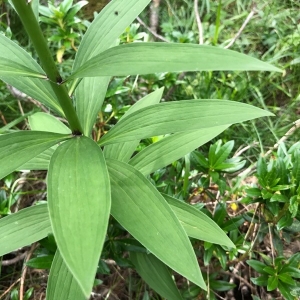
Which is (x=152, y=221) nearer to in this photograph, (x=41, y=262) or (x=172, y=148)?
(x=172, y=148)

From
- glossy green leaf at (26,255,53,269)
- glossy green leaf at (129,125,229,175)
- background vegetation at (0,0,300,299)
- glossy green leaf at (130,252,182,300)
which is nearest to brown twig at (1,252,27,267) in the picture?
background vegetation at (0,0,300,299)

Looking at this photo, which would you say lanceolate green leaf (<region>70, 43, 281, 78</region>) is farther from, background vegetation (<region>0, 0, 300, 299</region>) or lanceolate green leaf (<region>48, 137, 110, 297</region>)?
background vegetation (<region>0, 0, 300, 299</region>)

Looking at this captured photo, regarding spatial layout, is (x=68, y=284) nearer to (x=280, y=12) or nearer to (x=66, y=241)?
(x=66, y=241)

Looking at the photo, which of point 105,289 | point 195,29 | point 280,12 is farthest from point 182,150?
point 280,12

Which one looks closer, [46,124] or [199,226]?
[199,226]

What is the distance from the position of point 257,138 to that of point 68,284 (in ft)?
2.86

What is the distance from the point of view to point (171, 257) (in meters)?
0.52

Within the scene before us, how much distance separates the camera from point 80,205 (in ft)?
1.48

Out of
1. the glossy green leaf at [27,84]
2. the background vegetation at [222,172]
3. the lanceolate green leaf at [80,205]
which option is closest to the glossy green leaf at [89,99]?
the glossy green leaf at [27,84]

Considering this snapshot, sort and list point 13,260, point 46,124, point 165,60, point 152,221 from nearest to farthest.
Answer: point 165,60, point 152,221, point 46,124, point 13,260

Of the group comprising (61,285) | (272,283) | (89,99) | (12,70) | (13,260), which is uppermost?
(12,70)

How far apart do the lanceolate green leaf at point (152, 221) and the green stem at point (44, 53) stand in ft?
0.41

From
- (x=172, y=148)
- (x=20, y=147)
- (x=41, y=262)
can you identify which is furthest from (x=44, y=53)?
(x=41, y=262)

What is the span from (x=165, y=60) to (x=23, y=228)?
0.46 metres
